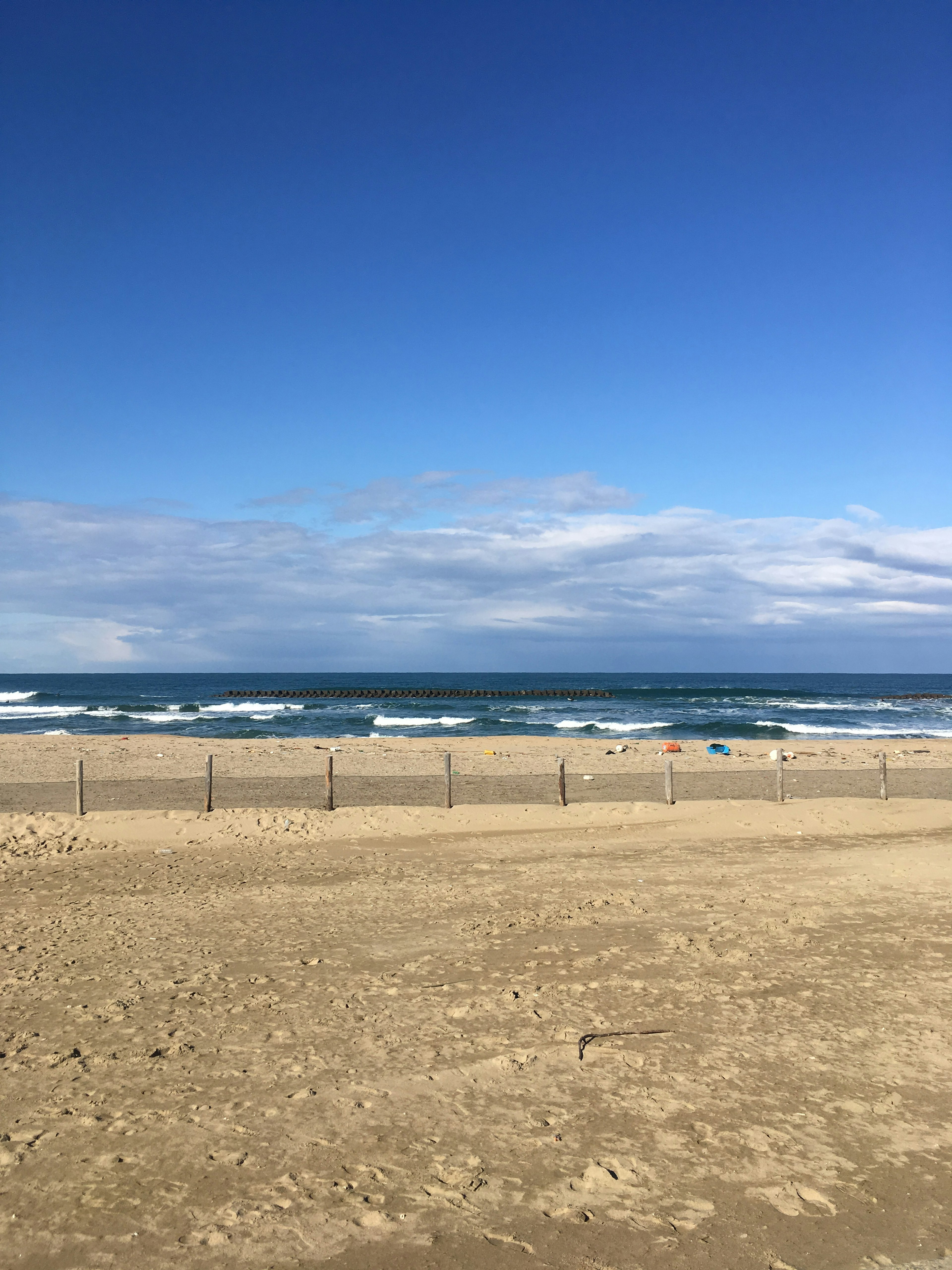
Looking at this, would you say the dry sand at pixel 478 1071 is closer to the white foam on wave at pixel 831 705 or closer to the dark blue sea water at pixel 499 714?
the dark blue sea water at pixel 499 714

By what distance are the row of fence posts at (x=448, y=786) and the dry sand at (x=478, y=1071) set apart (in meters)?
3.67

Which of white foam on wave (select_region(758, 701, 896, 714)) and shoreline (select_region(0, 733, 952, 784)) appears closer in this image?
shoreline (select_region(0, 733, 952, 784))

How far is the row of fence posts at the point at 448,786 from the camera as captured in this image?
15.2m

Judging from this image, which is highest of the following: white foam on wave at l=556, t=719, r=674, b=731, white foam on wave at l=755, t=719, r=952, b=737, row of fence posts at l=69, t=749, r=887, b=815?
row of fence posts at l=69, t=749, r=887, b=815

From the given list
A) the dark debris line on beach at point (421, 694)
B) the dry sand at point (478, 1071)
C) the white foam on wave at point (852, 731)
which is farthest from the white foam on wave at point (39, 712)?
the dry sand at point (478, 1071)

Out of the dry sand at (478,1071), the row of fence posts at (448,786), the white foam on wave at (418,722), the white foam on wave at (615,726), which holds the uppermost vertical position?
the row of fence posts at (448,786)

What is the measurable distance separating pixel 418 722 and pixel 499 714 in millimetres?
8198

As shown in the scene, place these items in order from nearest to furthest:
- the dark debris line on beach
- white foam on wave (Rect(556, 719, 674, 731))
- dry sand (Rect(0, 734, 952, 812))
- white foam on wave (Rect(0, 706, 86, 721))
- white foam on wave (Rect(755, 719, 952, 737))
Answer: dry sand (Rect(0, 734, 952, 812)) < white foam on wave (Rect(755, 719, 952, 737)) < white foam on wave (Rect(556, 719, 674, 731)) < white foam on wave (Rect(0, 706, 86, 721)) < the dark debris line on beach

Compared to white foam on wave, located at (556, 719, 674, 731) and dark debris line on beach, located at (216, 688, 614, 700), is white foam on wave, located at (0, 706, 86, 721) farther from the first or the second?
white foam on wave, located at (556, 719, 674, 731)

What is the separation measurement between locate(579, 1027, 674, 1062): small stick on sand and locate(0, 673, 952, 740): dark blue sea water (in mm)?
34035

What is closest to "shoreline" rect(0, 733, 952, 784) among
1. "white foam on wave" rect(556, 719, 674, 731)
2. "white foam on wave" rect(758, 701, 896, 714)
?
"white foam on wave" rect(556, 719, 674, 731)

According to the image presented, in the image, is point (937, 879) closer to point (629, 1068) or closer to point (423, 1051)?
point (629, 1068)

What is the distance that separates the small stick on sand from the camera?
6.45 meters

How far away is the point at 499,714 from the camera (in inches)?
2140
